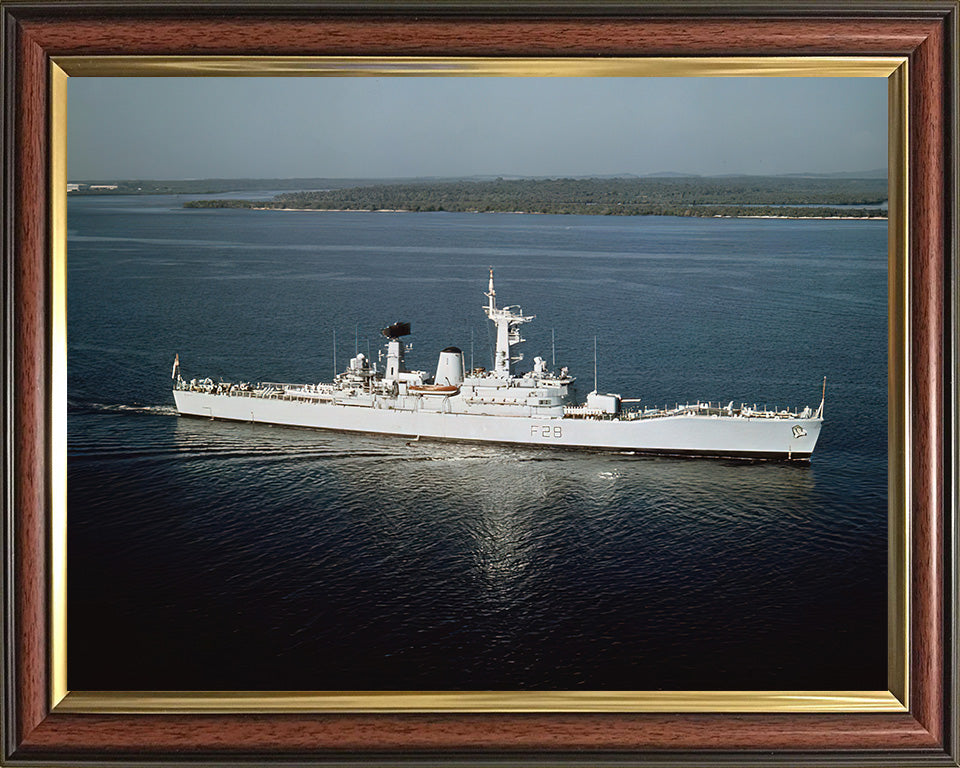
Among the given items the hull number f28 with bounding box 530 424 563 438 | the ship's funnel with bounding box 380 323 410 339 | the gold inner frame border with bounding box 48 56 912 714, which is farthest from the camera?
the hull number f28 with bounding box 530 424 563 438

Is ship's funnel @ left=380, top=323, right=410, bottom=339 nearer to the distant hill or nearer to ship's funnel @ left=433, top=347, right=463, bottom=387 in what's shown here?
ship's funnel @ left=433, top=347, right=463, bottom=387

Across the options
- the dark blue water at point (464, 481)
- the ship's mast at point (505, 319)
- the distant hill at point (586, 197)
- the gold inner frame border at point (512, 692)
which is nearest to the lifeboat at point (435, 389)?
the dark blue water at point (464, 481)

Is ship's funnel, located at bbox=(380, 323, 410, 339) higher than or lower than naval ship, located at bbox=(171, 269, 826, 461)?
higher

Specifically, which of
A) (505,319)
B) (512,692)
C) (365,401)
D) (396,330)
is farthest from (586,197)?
(512,692)

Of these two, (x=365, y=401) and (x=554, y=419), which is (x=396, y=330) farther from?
(x=554, y=419)

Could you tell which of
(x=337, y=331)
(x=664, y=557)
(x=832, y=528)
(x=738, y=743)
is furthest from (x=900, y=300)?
(x=337, y=331)

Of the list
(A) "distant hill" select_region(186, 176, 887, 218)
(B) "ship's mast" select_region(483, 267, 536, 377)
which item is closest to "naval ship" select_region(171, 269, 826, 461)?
(B) "ship's mast" select_region(483, 267, 536, 377)

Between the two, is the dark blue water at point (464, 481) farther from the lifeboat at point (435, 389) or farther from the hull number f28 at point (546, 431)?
the hull number f28 at point (546, 431)
